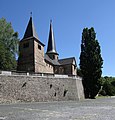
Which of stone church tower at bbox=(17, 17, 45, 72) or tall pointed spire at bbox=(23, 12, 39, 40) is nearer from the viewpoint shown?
stone church tower at bbox=(17, 17, 45, 72)

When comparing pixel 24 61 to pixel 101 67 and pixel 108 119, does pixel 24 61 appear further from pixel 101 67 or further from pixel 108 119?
pixel 108 119

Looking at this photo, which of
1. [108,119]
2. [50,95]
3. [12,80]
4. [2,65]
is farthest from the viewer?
[2,65]

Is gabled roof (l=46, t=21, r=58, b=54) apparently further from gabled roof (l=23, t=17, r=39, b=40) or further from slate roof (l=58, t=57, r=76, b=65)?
gabled roof (l=23, t=17, r=39, b=40)

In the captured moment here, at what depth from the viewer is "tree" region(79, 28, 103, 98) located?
42.6 metres

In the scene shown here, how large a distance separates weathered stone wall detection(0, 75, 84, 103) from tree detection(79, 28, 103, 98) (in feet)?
10.5

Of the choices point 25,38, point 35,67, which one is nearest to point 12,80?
point 35,67

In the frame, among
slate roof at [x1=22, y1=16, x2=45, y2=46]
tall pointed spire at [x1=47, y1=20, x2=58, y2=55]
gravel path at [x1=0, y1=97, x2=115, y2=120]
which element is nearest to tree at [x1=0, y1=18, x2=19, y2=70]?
slate roof at [x1=22, y1=16, x2=45, y2=46]

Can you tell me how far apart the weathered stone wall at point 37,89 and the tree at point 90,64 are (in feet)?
10.5

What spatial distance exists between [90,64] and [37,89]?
14.7 meters

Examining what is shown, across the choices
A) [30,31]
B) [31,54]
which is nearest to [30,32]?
[30,31]

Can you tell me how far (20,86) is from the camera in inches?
1233

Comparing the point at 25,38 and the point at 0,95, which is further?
the point at 25,38

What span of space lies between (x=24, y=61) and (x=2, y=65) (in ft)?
Result: 27.9

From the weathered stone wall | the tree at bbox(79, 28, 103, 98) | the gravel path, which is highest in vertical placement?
the tree at bbox(79, 28, 103, 98)
